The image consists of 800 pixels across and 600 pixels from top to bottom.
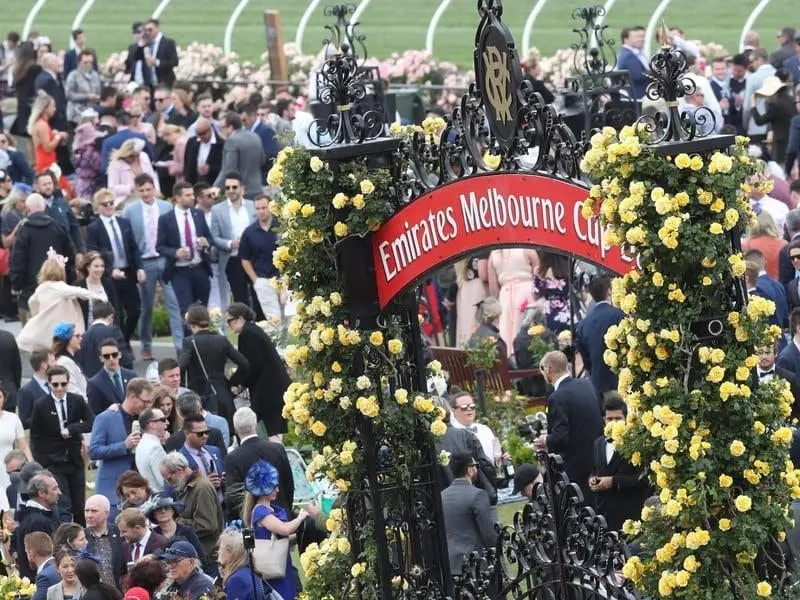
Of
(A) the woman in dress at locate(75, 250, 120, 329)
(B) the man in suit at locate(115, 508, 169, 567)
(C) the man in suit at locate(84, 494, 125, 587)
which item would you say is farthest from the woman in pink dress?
(B) the man in suit at locate(115, 508, 169, 567)

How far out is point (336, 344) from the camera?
1217 centimetres

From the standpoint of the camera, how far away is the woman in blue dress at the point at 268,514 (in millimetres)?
13602

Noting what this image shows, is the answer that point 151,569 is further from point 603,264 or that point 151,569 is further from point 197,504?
point 603,264

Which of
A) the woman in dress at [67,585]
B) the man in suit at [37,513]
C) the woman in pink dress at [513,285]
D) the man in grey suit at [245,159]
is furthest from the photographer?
the man in grey suit at [245,159]

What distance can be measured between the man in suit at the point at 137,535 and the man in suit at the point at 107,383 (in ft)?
11.7

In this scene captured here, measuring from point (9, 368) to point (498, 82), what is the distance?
9.23 m

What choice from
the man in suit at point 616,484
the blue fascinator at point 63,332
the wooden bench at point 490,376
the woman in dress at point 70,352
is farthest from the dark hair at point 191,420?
the wooden bench at point 490,376

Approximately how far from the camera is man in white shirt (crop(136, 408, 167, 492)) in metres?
15.3

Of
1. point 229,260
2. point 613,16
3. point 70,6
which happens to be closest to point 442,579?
point 229,260

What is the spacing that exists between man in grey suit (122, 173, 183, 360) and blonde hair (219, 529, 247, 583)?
8.81 m

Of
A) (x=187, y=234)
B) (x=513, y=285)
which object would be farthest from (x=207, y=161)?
(x=513, y=285)

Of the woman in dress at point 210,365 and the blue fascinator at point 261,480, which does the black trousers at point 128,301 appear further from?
the blue fascinator at point 261,480

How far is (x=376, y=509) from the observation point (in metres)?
12.1

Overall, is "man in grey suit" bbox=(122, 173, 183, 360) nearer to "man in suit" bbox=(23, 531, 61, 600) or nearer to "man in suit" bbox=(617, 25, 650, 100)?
"man in suit" bbox=(617, 25, 650, 100)
